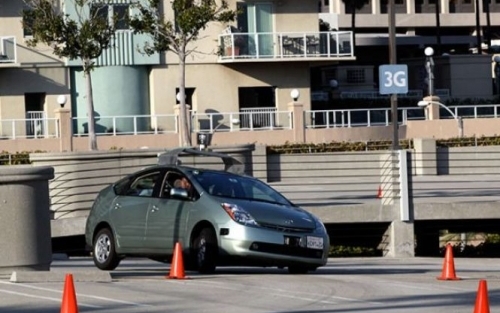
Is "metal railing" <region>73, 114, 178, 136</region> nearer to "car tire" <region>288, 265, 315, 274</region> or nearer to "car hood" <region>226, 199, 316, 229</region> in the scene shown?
"car tire" <region>288, 265, 315, 274</region>

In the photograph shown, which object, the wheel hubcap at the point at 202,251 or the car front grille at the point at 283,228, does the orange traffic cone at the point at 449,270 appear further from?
the wheel hubcap at the point at 202,251

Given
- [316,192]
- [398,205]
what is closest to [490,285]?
[398,205]

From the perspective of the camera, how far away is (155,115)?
5116 centimetres

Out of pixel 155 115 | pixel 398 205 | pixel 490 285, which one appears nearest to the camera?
pixel 490 285

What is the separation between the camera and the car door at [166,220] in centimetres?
1739

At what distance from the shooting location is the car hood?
17016 mm

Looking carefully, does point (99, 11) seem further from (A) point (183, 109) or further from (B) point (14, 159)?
(B) point (14, 159)

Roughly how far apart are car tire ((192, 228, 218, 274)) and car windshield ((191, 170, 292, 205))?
0.66 metres

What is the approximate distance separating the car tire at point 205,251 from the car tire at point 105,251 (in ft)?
4.88

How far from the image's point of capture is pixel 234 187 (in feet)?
58.5

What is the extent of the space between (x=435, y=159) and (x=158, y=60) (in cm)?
2024

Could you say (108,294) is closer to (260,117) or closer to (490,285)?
(490,285)

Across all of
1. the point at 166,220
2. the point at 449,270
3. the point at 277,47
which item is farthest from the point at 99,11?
the point at 449,270

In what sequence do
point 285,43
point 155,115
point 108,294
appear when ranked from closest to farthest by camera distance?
1. point 108,294
2. point 155,115
3. point 285,43
